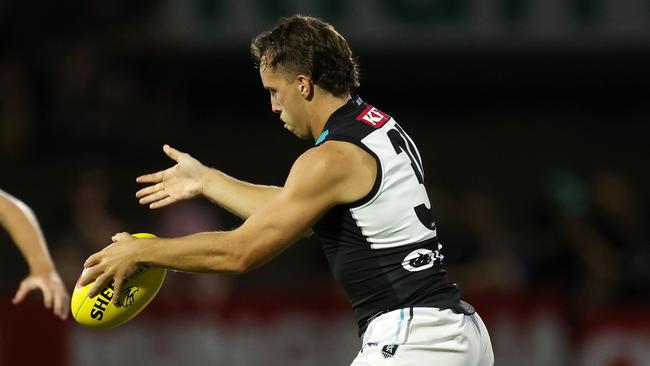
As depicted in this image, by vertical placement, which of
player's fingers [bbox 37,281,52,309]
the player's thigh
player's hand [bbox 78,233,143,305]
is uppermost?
player's hand [bbox 78,233,143,305]

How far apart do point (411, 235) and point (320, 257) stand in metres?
6.36

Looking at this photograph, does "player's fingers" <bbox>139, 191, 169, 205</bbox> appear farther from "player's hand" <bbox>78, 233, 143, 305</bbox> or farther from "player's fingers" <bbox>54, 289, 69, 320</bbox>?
"player's fingers" <bbox>54, 289, 69, 320</bbox>

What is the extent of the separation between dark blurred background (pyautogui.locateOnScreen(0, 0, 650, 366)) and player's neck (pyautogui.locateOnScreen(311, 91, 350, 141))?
4674 millimetres

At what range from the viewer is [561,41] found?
44.0ft

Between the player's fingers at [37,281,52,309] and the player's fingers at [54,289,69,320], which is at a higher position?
the player's fingers at [37,281,52,309]

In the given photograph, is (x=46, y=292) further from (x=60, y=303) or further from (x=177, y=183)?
(x=177, y=183)

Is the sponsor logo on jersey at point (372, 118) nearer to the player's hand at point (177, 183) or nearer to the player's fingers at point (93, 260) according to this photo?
the player's hand at point (177, 183)

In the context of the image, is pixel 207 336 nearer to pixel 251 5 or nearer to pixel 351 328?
pixel 351 328

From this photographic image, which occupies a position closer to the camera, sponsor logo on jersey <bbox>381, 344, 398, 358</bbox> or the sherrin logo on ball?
sponsor logo on jersey <bbox>381, 344, 398, 358</bbox>

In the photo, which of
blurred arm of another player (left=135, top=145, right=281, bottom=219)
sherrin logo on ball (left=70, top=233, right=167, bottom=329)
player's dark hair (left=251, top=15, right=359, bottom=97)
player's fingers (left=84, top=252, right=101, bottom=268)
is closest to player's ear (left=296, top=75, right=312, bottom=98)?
player's dark hair (left=251, top=15, right=359, bottom=97)

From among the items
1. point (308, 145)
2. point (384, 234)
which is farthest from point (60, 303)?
point (308, 145)

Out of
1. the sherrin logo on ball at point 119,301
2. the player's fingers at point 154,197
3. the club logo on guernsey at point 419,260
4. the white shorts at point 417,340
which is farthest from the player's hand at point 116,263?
the club logo on guernsey at point 419,260

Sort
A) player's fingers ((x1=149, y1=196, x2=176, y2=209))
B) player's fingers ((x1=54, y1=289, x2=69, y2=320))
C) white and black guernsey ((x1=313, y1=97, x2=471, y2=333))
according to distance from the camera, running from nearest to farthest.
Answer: white and black guernsey ((x1=313, y1=97, x2=471, y2=333)) → player's fingers ((x1=149, y1=196, x2=176, y2=209)) → player's fingers ((x1=54, y1=289, x2=69, y2=320))

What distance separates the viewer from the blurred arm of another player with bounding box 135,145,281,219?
5.73m
